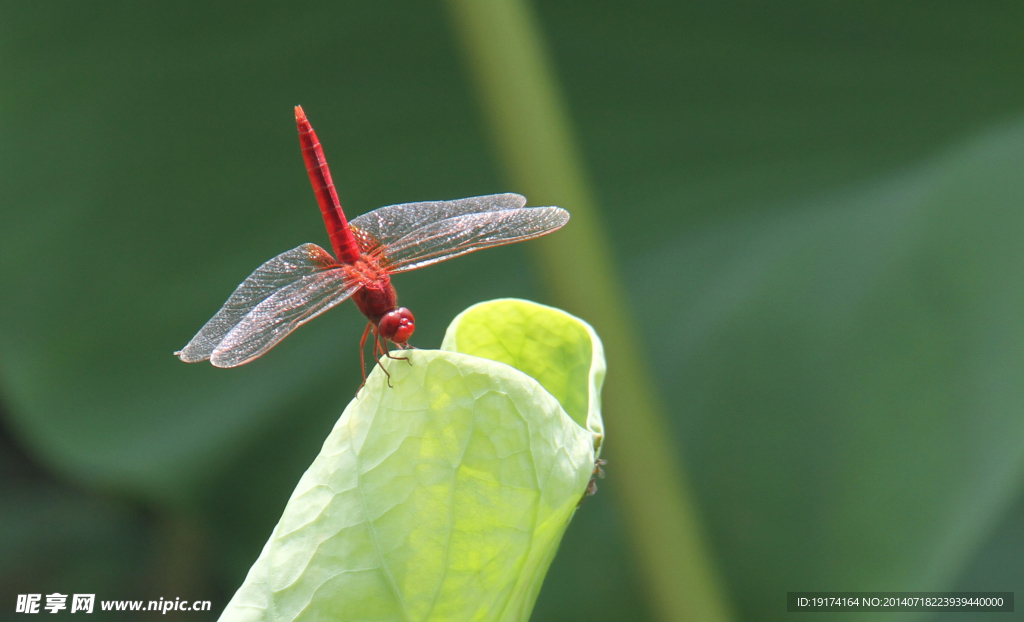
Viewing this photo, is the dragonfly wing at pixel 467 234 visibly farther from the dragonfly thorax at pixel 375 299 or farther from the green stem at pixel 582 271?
the green stem at pixel 582 271

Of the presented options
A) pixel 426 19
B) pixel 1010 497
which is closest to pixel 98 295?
pixel 426 19

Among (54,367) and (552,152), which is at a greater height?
(552,152)

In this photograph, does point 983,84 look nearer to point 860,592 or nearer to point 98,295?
point 860,592

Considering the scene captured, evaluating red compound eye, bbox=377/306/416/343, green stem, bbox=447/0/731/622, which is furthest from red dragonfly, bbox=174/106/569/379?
green stem, bbox=447/0/731/622

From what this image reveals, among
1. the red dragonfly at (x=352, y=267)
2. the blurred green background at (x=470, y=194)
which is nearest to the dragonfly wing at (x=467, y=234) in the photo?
the red dragonfly at (x=352, y=267)

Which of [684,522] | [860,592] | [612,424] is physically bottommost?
[860,592]

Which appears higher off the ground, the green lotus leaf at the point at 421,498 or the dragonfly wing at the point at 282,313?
the dragonfly wing at the point at 282,313
